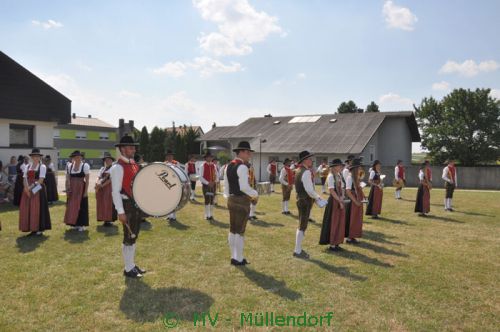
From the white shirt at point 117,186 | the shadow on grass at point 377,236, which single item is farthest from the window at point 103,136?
the white shirt at point 117,186

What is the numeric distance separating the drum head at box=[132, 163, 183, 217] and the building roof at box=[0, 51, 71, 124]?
13.9 meters

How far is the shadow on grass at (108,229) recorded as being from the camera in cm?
946

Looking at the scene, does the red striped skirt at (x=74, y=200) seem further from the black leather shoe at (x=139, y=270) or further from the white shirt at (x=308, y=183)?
the white shirt at (x=308, y=183)

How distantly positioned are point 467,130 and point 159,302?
131 ft

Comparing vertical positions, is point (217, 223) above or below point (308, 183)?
below

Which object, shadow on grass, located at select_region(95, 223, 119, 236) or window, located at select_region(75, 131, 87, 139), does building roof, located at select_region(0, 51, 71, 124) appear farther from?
window, located at select_region(75, 131, 87, 139)

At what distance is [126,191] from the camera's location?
580 centimetres

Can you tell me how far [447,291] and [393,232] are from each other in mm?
4721

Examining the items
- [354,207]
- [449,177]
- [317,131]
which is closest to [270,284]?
[354,207]

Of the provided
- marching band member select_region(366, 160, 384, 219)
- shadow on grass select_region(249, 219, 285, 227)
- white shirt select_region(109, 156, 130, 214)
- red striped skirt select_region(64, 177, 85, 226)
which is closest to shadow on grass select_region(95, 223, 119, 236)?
red striped skirt select_region(64, 177, 85, 226)

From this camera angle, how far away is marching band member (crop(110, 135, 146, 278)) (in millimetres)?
5680

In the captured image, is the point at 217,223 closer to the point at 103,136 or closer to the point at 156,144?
the point at 156,144

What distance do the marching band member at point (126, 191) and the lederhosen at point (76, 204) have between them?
424 centimetres

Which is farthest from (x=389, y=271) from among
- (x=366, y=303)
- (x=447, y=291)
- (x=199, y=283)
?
(x=199, y=283)
